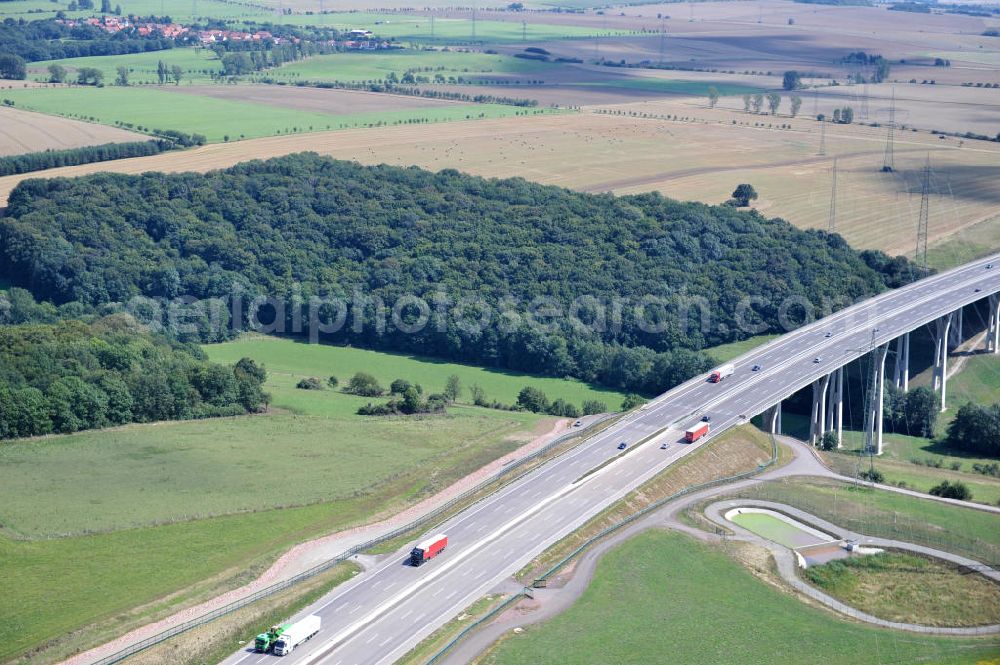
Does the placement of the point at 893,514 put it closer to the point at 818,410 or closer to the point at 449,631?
the point at 818,410

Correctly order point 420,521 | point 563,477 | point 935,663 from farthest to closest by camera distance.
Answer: point 563,477, point 420,521, point 935,663

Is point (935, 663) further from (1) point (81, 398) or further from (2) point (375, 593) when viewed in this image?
(1) point (81, 398)

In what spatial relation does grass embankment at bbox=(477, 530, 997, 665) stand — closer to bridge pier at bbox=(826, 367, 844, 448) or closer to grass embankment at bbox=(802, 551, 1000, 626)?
grass embankment at bbox=(802, 551, 1000, 626)

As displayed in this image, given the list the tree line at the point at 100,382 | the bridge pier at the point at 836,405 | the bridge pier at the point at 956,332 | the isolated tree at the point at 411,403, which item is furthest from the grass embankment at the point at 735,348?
the tree line at the point at 100,382

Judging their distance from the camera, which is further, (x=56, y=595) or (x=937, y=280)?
(x=937, y=280)

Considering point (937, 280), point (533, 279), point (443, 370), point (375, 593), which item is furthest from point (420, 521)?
point (937, 280)

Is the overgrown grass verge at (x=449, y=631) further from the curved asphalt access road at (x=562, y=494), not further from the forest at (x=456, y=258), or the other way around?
the forest at (x=456, y=258)

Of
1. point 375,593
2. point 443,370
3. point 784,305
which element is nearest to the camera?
point 375,593

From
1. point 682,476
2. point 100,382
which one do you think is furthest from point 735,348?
point 100,382

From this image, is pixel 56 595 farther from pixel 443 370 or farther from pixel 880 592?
pixel 443 370

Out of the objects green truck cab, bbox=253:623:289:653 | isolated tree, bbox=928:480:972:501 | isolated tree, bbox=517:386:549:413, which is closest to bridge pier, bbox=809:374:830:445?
isolated tree, bbox=928:480:972:501
